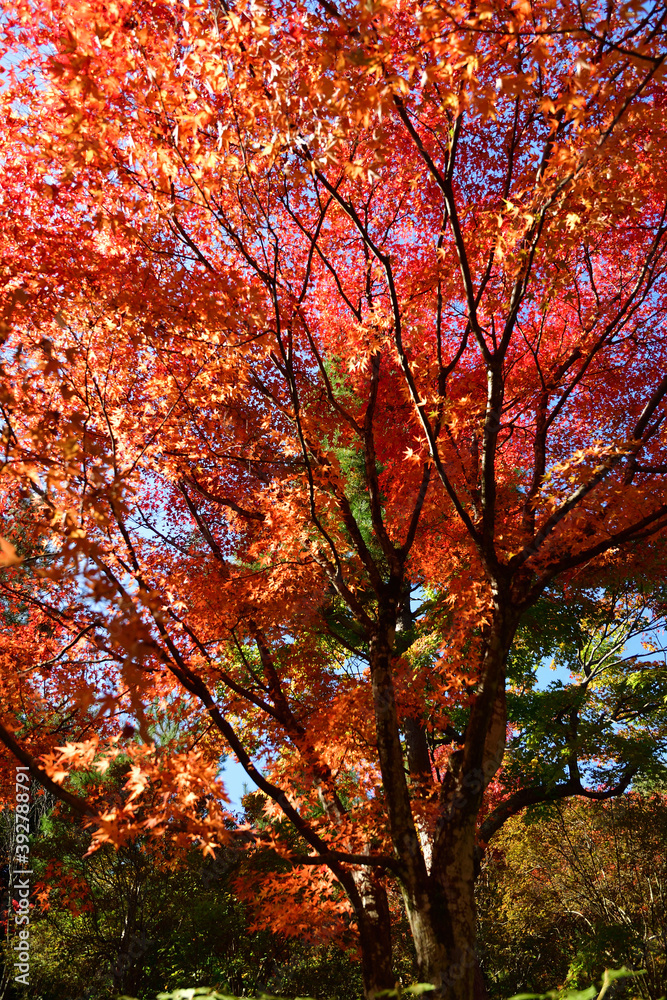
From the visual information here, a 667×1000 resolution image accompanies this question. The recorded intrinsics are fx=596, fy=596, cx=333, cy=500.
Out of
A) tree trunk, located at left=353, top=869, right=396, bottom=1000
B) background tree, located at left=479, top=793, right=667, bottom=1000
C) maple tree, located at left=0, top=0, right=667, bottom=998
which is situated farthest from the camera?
background tree, located at left=479, top=793, right=667, bottom=1000

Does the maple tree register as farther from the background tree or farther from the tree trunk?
the background tree

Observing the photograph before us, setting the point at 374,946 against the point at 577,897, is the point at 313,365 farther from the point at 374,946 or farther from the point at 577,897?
the point at 577,897

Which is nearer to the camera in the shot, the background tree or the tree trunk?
the tree trunk

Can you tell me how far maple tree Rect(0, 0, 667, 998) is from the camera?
144 inches

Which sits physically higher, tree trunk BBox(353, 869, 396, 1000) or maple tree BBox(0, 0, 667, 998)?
maple tree BBox(0, 0, 667, 998)

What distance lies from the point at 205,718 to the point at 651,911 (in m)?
8.00

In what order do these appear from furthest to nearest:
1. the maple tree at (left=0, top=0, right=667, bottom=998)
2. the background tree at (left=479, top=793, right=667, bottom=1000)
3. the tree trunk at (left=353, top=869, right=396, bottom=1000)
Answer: the background tree at (left=479, top=793, right=667, bottom=1000), the tree trunk at (left=353, top=869, right=396, bottom=1000), the maple tree at (left=0, top=0, right=667, bottom=998)

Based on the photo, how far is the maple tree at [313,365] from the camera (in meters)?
3.66

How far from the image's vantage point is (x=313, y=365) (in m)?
8.20

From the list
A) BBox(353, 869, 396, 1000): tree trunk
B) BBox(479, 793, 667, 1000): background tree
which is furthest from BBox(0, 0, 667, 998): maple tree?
BBox(479, 793, 667, 1000): background tree

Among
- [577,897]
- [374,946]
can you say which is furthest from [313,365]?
[577,897]

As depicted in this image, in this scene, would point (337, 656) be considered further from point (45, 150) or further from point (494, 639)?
point (45, 150)

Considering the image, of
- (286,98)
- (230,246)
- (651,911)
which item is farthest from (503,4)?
(651,911)

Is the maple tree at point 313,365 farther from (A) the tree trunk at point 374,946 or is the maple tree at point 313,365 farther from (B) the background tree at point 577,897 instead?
(B) the background tree at point 577,897
